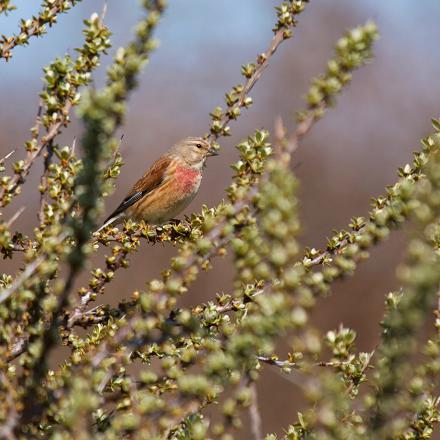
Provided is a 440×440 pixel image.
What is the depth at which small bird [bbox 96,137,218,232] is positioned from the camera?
8250 mm

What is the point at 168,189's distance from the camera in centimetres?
840

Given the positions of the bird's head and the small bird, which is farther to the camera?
the small bird

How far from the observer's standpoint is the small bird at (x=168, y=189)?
8.25 metres

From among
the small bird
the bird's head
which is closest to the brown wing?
the small bird

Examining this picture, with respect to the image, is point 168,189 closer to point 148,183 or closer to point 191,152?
point 148,183

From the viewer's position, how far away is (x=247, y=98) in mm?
3611

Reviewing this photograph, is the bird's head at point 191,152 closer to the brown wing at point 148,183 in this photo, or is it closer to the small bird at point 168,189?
the small bird at point 168,189

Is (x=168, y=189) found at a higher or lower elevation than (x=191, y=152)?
lower

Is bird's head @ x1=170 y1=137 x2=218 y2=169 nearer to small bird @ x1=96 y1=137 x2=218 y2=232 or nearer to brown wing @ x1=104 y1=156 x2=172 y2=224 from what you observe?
small bird @ x1=96 y1=137 x2=218 y2=232

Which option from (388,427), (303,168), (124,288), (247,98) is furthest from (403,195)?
(303,168)

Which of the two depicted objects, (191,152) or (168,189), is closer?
(191,152)

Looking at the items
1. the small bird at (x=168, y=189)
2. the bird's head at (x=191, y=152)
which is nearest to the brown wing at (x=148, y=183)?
the small bird at (x=168, y=189)

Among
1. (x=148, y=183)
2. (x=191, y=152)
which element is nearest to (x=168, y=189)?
(x=148, y=183)

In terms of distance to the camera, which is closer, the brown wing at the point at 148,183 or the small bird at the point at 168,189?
the small bird at the point at 168,189
